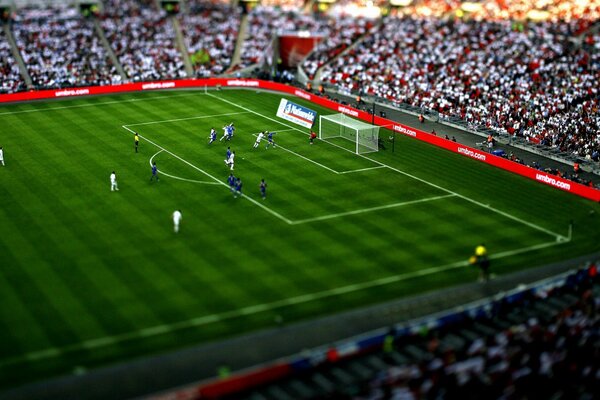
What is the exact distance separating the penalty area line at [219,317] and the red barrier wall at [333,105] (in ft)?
46.1

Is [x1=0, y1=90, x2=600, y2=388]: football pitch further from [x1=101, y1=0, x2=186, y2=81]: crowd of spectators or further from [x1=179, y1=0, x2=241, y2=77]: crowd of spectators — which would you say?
[x1=179, y1=0, x2=241, y2=77]: crowd of spectators

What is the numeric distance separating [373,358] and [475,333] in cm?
536

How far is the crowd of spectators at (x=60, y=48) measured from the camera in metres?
88.1

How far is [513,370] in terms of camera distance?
2858cm

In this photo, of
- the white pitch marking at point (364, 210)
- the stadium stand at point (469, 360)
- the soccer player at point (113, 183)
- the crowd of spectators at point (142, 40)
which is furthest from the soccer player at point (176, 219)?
the crowd of spectators at point (142, 40)

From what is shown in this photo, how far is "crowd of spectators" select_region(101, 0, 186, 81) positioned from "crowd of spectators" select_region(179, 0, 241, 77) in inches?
89.8

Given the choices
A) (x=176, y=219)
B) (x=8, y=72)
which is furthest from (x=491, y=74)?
(x=8, y=72)

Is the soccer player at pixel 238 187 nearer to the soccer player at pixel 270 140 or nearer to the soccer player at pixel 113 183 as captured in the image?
the soccer player at pixel 113 183

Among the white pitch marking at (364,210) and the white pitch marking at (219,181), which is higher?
the white pitch marking at (219,181)

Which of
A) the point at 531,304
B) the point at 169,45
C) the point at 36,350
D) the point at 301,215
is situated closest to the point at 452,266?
the point at 531,304

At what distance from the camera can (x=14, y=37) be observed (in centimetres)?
9506

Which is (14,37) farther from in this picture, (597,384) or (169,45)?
(597,384)

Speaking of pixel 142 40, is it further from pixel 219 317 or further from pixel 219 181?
pixel 219 317

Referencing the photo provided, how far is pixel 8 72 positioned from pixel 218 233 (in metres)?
52.6
